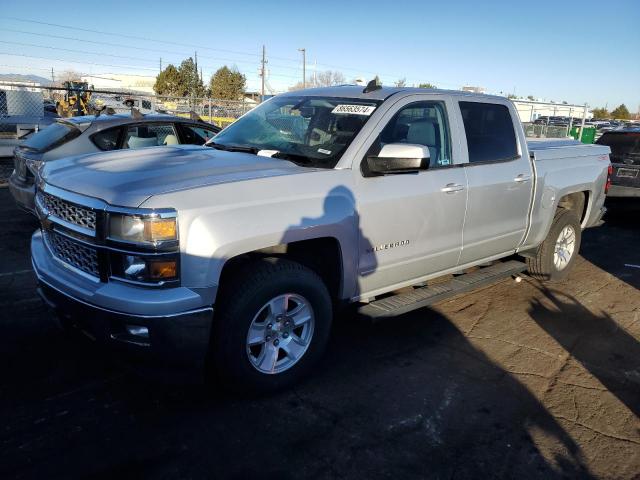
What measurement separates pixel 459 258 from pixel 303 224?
6.12 ft

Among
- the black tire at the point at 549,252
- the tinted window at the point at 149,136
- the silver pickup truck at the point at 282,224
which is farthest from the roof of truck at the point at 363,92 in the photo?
the tinted window at the point at 149,136

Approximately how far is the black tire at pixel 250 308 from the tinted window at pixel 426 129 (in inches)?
55.1

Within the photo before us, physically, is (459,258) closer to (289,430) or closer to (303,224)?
(303,224)

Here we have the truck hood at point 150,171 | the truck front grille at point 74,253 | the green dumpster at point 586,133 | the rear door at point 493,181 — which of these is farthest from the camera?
the green dumpster at point 586,133

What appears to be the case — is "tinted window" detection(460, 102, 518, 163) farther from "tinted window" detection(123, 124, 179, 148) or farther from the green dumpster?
the green dumpster

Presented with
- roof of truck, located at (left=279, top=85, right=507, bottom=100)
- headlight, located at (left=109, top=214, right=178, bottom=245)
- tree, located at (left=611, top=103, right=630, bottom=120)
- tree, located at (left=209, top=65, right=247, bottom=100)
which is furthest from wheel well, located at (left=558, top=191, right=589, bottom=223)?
tree, located at (left=611, top=103, right=630, bottom=120)

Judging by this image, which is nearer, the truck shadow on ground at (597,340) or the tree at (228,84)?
the truck shadow on ground at (597,340)

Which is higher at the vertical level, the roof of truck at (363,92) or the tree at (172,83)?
the tree at (172,83)

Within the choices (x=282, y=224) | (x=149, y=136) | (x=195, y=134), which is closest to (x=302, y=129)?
(x=282, y=224)

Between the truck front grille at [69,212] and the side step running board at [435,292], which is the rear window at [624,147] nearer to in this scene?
the side step running board at [435,292]

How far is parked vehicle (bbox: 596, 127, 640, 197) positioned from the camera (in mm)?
8875

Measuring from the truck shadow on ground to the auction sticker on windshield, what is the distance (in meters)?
2.55

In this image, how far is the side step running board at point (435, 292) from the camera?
3793 millimetres

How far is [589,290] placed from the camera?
228 inches
